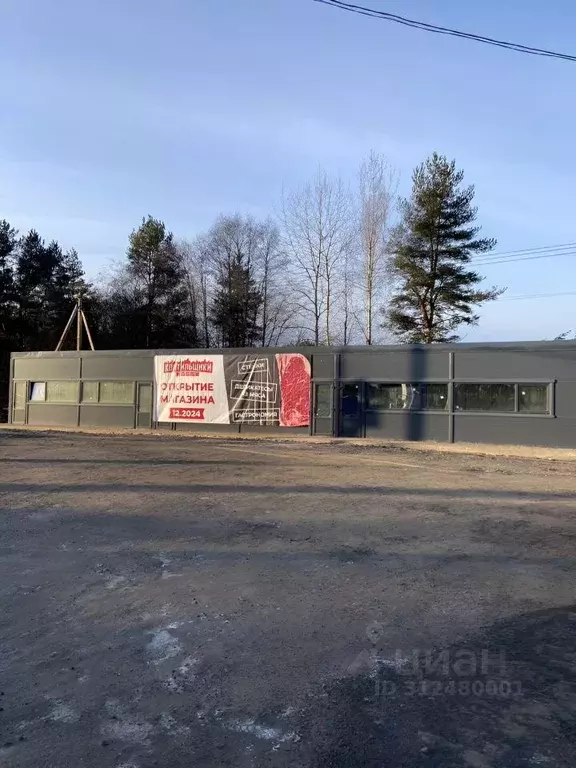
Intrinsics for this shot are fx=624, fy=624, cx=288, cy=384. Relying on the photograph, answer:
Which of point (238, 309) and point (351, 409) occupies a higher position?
point (238, 309)

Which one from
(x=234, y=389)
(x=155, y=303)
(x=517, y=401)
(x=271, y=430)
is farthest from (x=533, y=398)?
(x=155, y=303)

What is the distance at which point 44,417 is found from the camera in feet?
99.1

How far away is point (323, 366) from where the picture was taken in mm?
23312

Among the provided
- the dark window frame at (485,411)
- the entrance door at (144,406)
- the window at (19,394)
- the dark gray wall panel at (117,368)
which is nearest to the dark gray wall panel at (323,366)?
the dark window frame at (485,411)

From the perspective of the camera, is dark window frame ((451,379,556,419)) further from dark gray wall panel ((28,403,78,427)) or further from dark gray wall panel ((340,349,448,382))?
dark gray wall panel ((28,403,78,427))

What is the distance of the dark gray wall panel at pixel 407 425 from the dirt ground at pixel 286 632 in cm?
1122

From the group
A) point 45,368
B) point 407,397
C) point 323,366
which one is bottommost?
point 407,397

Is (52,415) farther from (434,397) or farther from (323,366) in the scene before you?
(434,397)

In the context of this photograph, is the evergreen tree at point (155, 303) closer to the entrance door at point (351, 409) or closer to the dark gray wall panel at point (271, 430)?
the dark gray wall panel at point (271, 430)

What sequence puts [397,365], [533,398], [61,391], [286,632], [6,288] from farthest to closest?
[6,288], [61,391], [397,365], [533,398], [286,632]

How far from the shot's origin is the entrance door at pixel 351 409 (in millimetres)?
22656

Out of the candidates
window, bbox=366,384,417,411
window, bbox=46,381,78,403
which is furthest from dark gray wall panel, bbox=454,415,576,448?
window, bbox=46,381,78,403

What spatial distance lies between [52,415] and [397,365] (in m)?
17.2

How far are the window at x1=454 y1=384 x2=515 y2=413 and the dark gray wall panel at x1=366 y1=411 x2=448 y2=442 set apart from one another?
2.58ft
